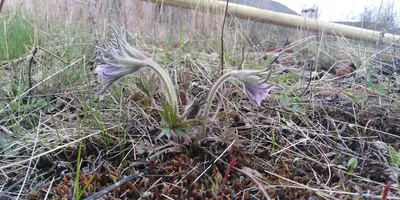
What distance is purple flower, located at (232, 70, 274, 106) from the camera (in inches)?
41.4

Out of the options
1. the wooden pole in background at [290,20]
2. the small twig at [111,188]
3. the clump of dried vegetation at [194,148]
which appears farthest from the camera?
the wooden pole in background at [290,20]

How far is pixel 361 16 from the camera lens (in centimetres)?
406

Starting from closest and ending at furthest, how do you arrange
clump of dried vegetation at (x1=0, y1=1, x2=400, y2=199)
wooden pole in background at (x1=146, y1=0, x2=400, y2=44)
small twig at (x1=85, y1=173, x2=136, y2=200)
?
small twig at (x1=85, y1=173, x2=136, y2=200), clump of dried vegetation at (x1=0, y1=1, x2=400, y2=199), wooden pole in background at (x1=146, y1=0, x2=400, y2=44)

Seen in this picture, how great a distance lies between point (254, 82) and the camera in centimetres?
106

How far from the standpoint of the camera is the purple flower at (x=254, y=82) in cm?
105

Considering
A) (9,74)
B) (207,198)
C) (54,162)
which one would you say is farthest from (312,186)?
(9,74)

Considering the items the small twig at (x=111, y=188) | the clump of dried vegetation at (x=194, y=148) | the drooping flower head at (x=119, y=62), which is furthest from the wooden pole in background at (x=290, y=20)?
the small twig at (x=111, y=188)

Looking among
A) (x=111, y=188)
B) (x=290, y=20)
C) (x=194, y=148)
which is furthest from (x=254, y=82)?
(x=290, y=20)

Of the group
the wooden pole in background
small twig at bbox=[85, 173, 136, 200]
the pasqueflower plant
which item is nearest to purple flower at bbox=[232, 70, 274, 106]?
the pasqueflower plant

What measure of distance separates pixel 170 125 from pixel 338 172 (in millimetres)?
597

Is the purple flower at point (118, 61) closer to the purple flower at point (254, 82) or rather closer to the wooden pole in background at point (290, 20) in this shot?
the purple flower at point (254, 82)

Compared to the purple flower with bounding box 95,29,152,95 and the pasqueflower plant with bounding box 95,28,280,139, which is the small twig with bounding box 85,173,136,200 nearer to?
the pasqueflower plant with bounding box 95,28,280,139

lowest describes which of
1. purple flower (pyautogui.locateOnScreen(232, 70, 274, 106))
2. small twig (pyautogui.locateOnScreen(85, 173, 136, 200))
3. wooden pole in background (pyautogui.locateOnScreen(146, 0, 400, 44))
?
small twig (pyautogui.locateOnScreen(85, 173, 136, 200))

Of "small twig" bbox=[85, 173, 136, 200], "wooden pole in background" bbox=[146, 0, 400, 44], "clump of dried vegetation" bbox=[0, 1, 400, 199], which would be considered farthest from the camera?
"wooden pole in background" bbox=[146, 0, 400, 44]
